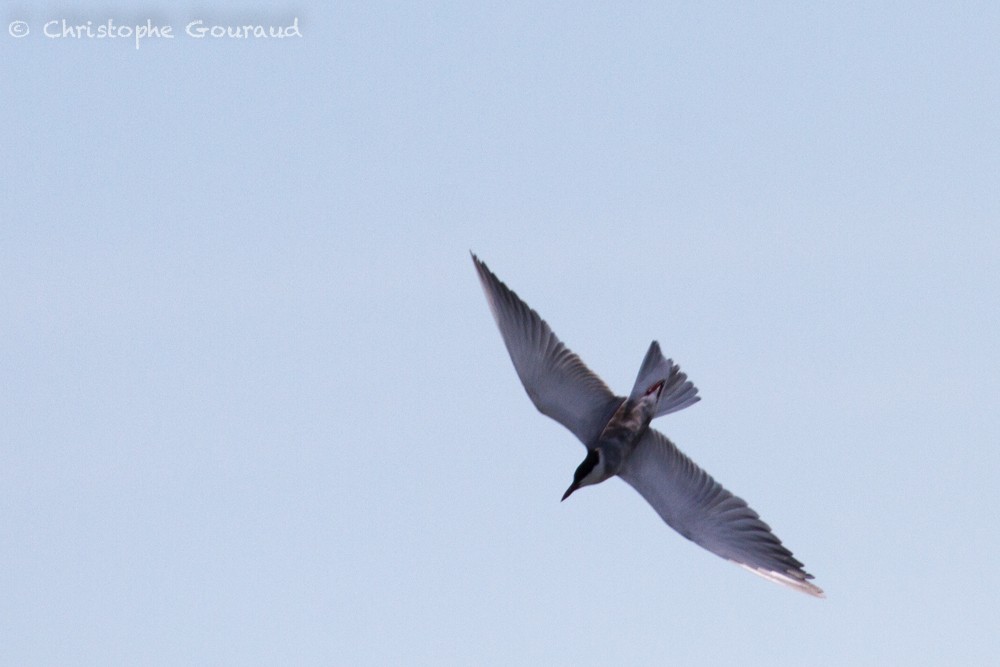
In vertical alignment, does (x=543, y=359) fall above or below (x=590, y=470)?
above

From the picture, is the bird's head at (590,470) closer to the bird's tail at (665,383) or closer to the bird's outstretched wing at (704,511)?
the bird's outstretched wing at (704,511)

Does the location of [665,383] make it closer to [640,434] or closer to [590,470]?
[640,434]

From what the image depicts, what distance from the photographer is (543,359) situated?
2834cm

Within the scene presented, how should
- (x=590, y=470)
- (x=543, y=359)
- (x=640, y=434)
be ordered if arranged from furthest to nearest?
(x=543, y=359)
(x=640, y=434)
(x=590, y=470)

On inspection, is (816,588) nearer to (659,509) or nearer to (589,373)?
(659,509)

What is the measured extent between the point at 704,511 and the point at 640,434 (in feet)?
5.25

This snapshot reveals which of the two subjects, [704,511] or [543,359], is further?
[543,359]

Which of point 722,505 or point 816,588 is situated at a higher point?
point 722,505

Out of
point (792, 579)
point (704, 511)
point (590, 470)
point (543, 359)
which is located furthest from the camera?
point (543, 359)

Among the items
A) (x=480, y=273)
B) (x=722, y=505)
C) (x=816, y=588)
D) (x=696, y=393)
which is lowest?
(x=816, y=588)

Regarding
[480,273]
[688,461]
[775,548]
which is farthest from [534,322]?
[775,548]

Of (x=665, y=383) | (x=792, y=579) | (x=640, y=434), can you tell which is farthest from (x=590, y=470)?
(x=792, y=579)

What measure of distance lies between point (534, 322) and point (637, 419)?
2278mm

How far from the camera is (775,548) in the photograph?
85.3 ft
